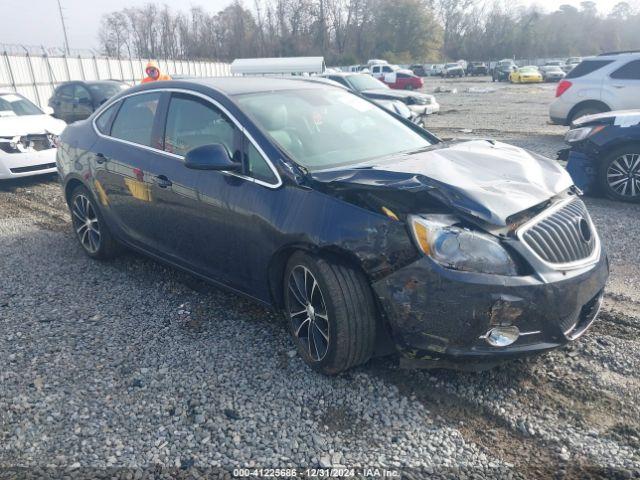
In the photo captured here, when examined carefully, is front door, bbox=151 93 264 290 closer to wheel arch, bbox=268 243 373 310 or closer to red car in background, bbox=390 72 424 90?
wheel arch, bbox=268 243 373 310

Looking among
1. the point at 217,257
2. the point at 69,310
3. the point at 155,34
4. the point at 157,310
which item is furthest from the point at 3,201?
the point at 155,34

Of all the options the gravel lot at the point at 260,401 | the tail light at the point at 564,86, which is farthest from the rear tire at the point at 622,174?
the tail light at the point at 564,86

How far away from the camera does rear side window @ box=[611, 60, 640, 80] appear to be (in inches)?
409

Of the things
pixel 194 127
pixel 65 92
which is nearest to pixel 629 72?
pixel 194 127

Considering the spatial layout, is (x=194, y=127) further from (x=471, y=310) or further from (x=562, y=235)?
(x=562, y=235)

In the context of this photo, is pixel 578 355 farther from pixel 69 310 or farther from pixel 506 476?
pixel 69 310

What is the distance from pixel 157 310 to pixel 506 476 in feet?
9.16

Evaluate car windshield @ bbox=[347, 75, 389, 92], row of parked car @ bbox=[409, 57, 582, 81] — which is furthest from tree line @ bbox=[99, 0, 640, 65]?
car windshield @ bbox=[347, 75, 389, 92]

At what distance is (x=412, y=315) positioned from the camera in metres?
2.66

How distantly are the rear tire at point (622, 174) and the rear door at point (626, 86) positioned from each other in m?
4.88

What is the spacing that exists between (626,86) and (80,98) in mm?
12447

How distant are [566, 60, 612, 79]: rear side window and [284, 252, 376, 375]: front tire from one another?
10361 mm

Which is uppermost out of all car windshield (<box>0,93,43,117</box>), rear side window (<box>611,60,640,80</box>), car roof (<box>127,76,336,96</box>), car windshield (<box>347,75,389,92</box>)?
Answer: car roof (<box>127,76,336,96</box>)

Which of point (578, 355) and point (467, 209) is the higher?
point (467, 209)
